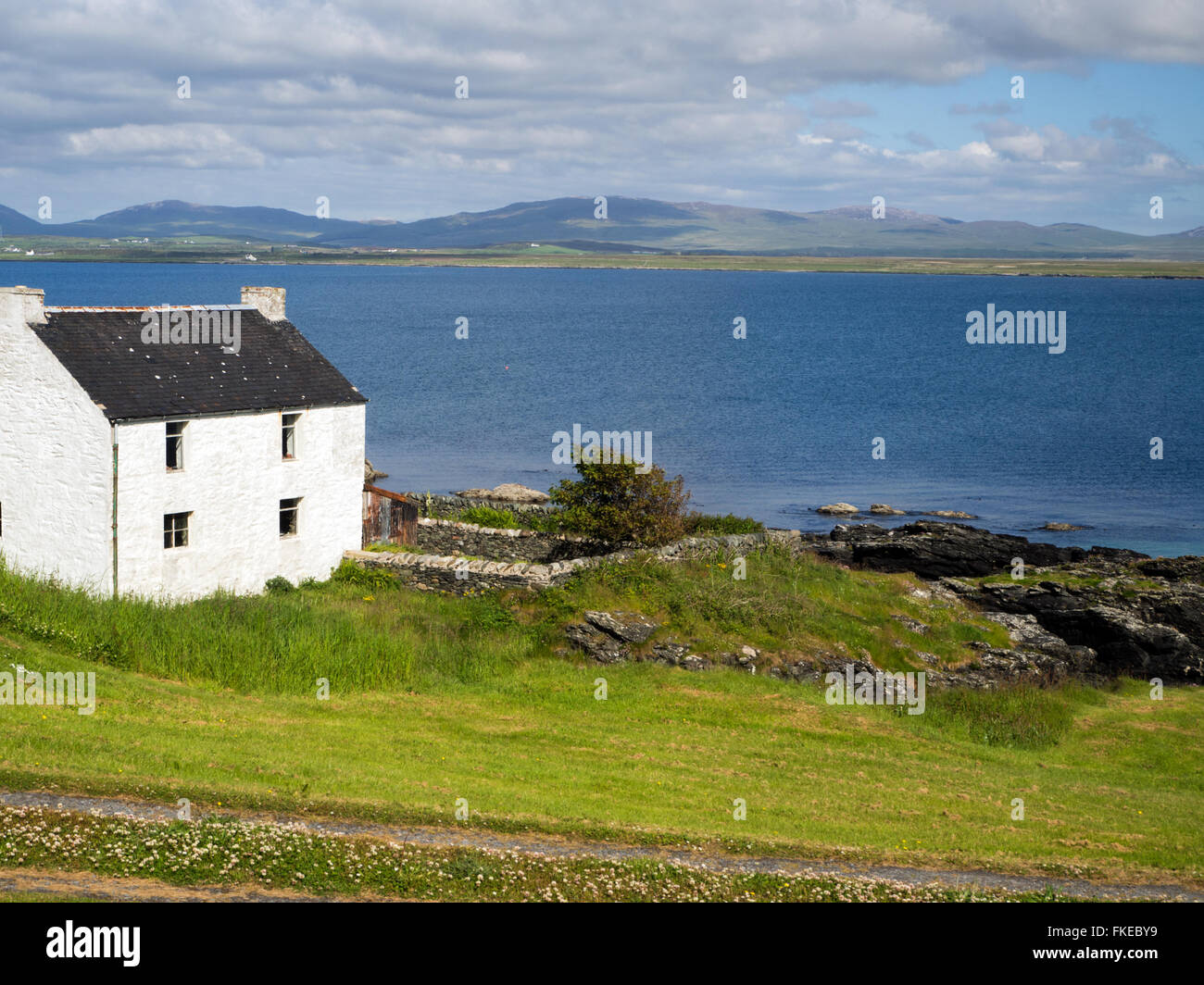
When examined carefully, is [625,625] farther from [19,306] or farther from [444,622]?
[19,306]

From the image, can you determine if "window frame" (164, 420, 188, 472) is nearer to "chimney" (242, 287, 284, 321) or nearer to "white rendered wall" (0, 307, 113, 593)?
"white rendered wall" (0, 307, 113, 593)

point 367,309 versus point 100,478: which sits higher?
point 367,309

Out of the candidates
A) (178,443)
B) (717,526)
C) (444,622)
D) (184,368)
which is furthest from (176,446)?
(717,526)

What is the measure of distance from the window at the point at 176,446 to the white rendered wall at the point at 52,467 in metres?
1.97

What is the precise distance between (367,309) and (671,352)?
76.0 metres

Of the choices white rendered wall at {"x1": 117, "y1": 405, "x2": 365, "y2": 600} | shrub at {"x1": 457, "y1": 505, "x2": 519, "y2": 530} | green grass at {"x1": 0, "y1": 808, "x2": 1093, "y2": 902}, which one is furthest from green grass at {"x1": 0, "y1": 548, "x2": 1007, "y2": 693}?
green grass at {"x1": 0, "y1": 808, "x2": 1093, "y2": 902}

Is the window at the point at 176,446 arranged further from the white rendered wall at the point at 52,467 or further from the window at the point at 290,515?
the window at the point at 290,515

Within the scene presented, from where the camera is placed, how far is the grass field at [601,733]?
56.3 ft

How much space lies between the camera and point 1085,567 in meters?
40.5

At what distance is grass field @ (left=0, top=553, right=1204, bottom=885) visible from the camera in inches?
676

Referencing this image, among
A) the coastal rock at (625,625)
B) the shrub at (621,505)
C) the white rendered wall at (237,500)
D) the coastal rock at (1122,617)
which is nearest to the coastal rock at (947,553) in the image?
the coastal rock at (1122,617)
